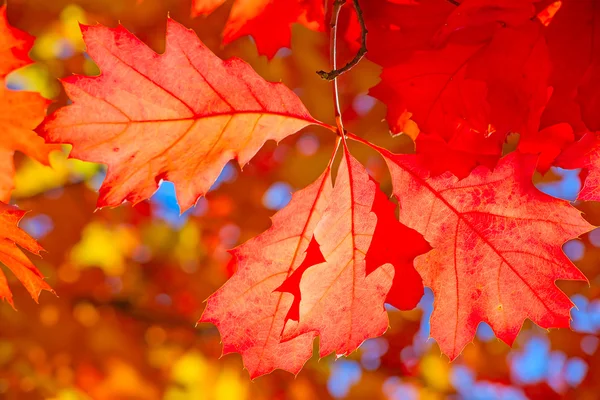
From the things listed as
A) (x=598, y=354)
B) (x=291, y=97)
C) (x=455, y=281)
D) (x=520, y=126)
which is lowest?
(x=598, y=354)

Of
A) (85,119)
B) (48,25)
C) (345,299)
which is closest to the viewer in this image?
(85,119)

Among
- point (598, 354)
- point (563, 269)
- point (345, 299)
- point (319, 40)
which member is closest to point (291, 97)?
point (345, 299)

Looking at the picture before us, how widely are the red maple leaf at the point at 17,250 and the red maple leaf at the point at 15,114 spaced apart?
9 centimetres

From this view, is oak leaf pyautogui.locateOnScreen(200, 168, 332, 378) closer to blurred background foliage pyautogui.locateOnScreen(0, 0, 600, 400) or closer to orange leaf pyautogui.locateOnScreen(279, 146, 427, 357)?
orange leaf pyautogui.locateOnScreen(279, 146, 427, 357)

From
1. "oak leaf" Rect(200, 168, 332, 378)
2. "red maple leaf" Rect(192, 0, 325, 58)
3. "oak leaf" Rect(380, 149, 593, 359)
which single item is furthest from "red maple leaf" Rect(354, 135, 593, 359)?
"red maple leaf" Rect(192, 0, 325, 58)

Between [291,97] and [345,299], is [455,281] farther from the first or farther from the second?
[291,97]

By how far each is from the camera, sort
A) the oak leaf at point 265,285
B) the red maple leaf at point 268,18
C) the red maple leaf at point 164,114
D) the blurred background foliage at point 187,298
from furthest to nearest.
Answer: the blurred background foliage at point 187,298 < the red maple leaf at point 268,18 < the oak leaf at point 265,285 < the red maple leaf at point 164,114

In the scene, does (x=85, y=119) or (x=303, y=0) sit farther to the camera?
(x=303, y=0)

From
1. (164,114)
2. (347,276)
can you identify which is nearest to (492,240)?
(347,276)

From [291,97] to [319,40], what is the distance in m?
0.60

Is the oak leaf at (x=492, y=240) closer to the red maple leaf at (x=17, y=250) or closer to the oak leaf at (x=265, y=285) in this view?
the oak leaf at (x=265, y=285)

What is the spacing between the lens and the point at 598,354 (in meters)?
1.27

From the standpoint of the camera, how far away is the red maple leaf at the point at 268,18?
69 centimetres

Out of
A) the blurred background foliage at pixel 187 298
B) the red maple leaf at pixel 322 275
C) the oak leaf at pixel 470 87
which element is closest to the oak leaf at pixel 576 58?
the oak leaf at pixel 470 87
